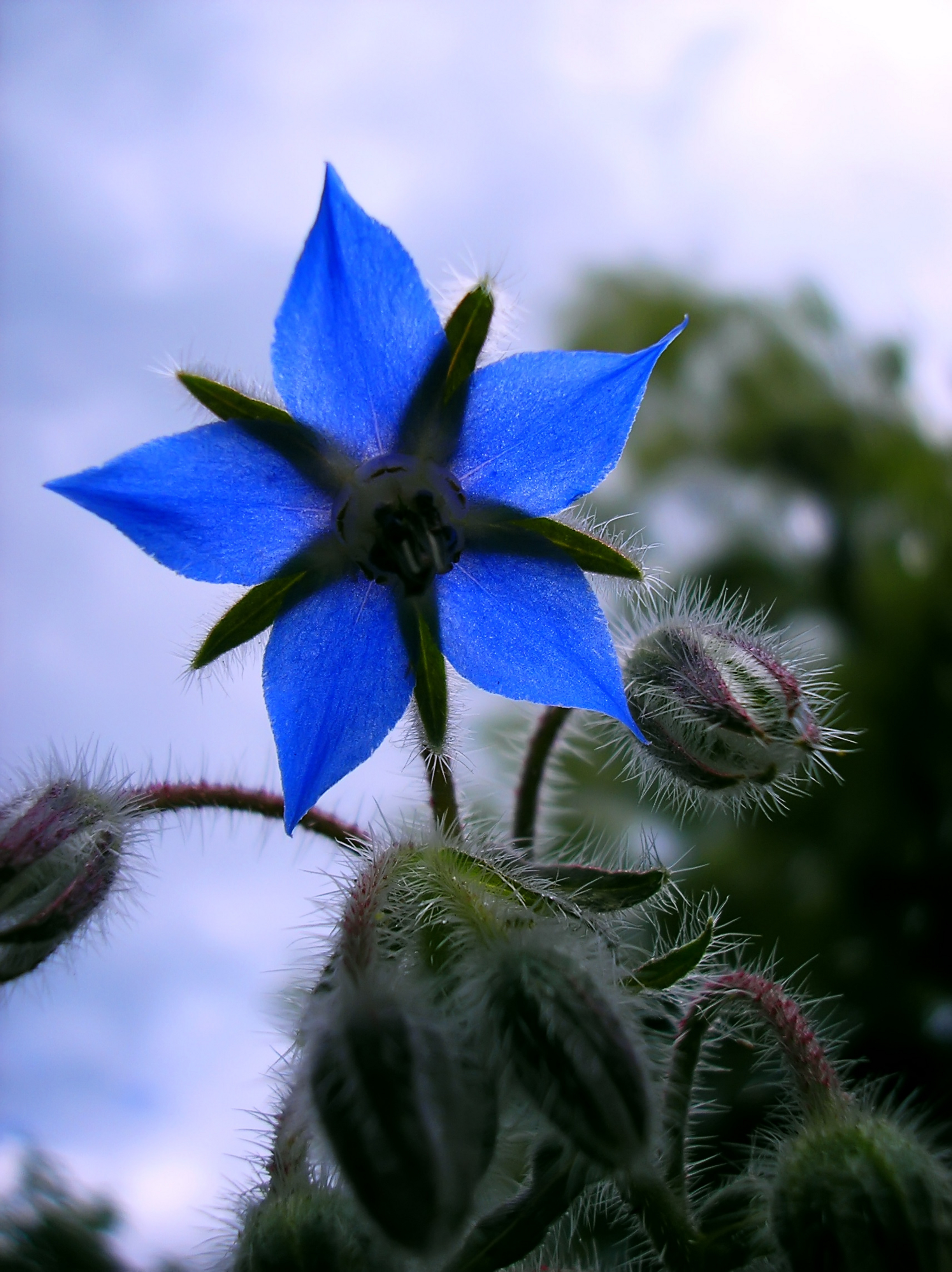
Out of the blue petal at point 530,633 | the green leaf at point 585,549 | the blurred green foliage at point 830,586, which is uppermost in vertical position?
the blurred green foliage at point 830,586

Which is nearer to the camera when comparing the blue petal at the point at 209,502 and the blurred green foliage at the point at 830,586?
the blue petal at the point at 209,502

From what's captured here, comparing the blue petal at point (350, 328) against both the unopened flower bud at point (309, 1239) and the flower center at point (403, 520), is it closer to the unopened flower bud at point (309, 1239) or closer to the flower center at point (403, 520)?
the flower center at point (403, 520)

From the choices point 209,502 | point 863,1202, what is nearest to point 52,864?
point 209,502

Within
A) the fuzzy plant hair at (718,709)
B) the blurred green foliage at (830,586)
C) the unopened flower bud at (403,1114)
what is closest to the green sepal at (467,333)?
the fuzzy plant hair at (718,709)

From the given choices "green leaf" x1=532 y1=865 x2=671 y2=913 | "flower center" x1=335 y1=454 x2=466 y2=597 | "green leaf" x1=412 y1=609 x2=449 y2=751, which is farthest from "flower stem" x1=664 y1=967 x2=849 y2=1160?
"flower center" x1=335 y1=454 x2=466 y2=597

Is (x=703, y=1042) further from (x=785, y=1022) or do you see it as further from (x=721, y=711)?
(x=721, y=711)

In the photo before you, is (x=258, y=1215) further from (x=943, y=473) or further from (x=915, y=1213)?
(x=943, y=473)
